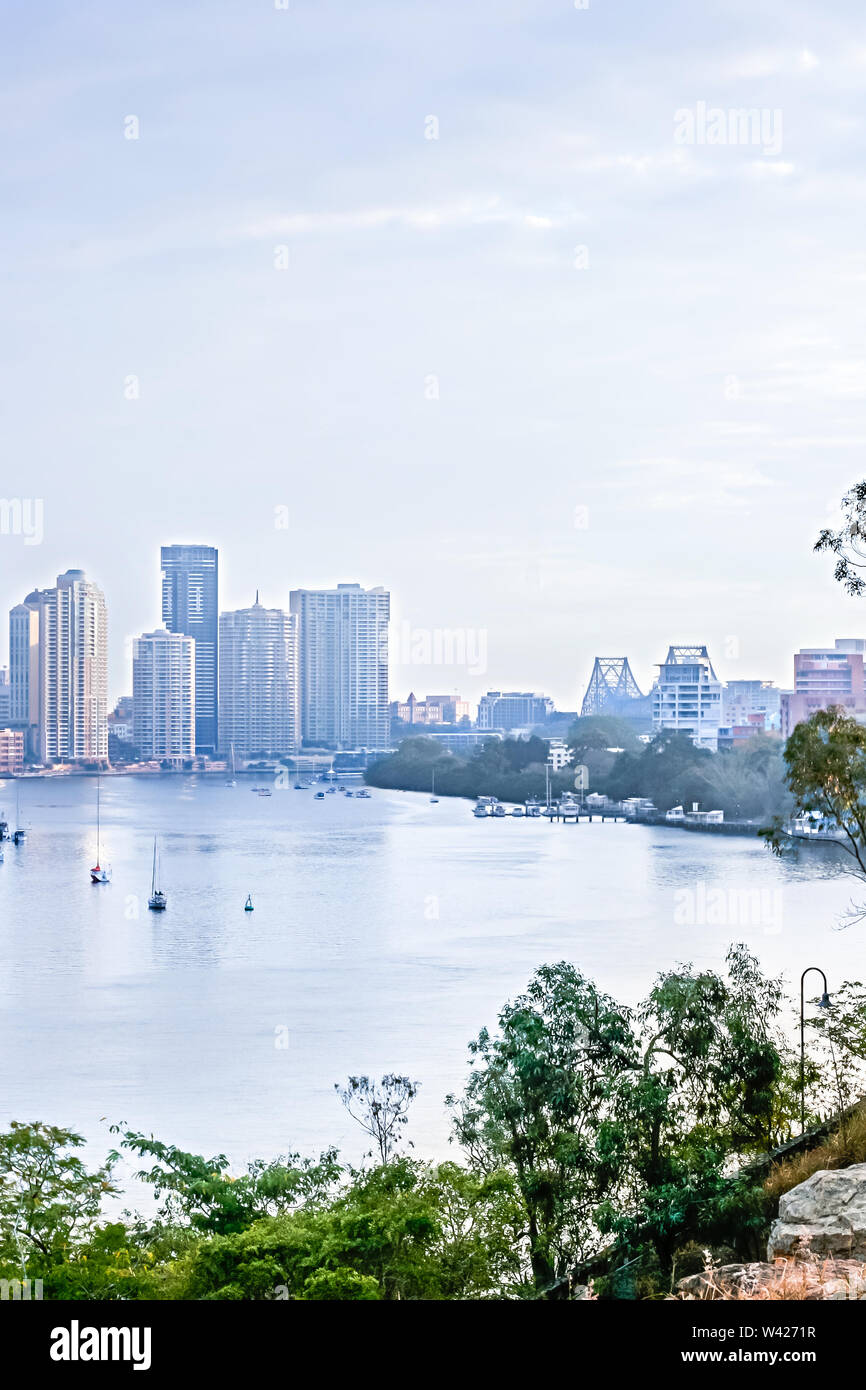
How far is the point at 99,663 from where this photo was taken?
103ft

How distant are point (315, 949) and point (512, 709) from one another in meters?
24.0

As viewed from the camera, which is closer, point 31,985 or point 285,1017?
point 285,1017

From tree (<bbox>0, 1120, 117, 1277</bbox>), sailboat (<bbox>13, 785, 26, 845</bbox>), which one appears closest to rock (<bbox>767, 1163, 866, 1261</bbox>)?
tree (<bbox>0, 1120, 117, 1277</bbox>)

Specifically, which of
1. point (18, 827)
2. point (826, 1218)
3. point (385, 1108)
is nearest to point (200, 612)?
point (18, 827)

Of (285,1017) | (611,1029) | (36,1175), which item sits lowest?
(285,1017)

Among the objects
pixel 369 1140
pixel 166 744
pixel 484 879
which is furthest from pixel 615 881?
pixel 166 744

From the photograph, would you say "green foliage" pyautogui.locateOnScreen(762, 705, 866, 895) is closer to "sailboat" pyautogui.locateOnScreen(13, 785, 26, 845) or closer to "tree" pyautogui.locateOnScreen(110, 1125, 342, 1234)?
"tree" pyautogui.locateOnScreen(110, 1125, 342, 1234)

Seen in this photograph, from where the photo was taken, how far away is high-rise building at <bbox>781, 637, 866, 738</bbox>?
21.4 meters

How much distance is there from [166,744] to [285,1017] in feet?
81.4

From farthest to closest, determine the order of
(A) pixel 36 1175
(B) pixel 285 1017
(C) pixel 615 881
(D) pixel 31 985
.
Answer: (C) pixel 615 881, (D) pixel 31 985, (B) pixel 285 1017, (A) pixel 36 1175

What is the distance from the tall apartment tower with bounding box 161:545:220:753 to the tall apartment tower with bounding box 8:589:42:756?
14.6ft

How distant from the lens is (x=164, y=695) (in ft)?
109

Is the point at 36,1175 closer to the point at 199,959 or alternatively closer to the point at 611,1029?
the point at 611,1029

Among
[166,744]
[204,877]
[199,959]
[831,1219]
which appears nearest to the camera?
[831,1219]
